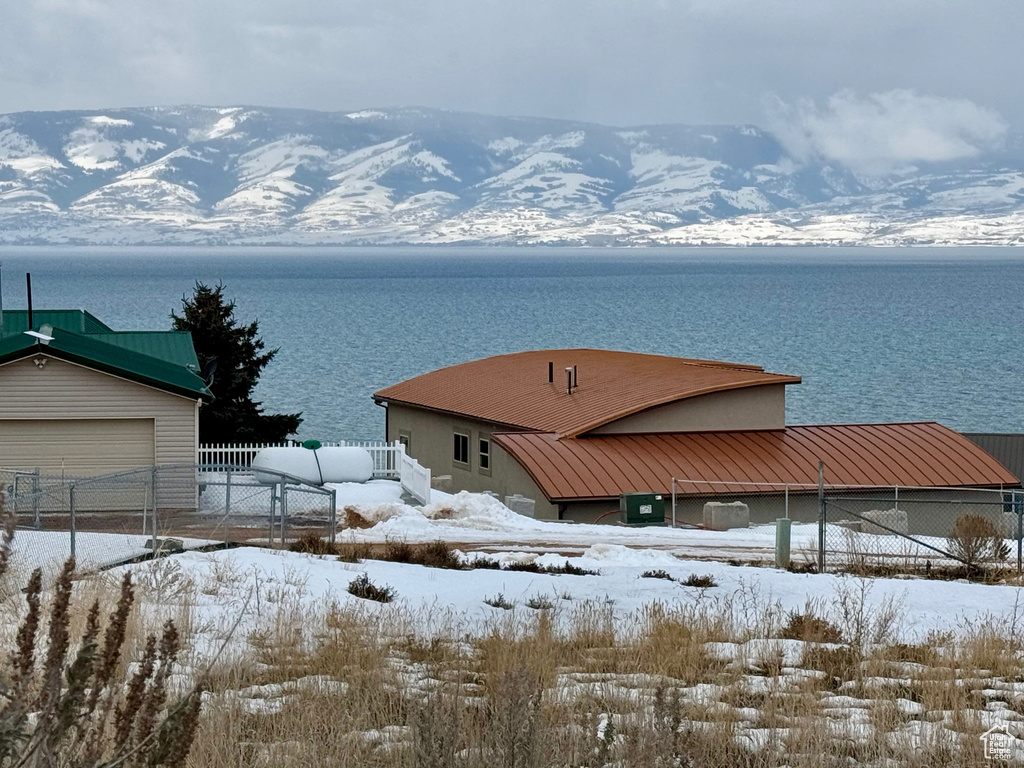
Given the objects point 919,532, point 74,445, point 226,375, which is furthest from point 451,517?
point 226,375

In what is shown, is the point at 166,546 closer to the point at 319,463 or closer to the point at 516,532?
the point at 516,532

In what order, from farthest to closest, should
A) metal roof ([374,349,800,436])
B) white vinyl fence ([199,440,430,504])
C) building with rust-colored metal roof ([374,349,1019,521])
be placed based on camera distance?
metal roof ([374,349,800,436]), white vinyl fence ([199,440,430,504]), building with rust-colored metal roof ([374,349,1019,521])

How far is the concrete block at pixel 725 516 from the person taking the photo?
A: 29.6 metres

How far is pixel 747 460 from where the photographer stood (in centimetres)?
3412

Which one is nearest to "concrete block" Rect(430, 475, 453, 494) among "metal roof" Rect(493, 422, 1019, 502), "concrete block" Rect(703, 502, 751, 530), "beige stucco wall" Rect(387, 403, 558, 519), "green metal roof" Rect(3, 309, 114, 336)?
"beige stucco wall" Rect(387, 403, 558, 519)

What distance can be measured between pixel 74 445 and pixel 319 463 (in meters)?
6.51

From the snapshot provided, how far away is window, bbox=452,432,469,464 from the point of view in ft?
Result: 125

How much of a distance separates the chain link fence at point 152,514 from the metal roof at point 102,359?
218cm

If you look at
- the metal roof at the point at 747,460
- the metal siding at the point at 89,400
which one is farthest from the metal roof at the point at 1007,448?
the metal siding at the point at 89,400

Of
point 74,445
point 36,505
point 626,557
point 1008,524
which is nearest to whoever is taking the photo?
point 36,505

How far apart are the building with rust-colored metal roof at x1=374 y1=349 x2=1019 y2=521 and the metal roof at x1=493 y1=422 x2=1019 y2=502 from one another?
0.14 ft

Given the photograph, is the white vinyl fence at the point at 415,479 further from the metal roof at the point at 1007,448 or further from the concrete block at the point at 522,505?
the metal roof at the point at 1007,448

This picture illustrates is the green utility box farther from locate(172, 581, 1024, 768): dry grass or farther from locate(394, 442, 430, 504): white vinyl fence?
locate(172, 581, 1024, 768): dry grass

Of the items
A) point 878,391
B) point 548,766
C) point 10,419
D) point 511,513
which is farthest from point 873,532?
point 878,391
